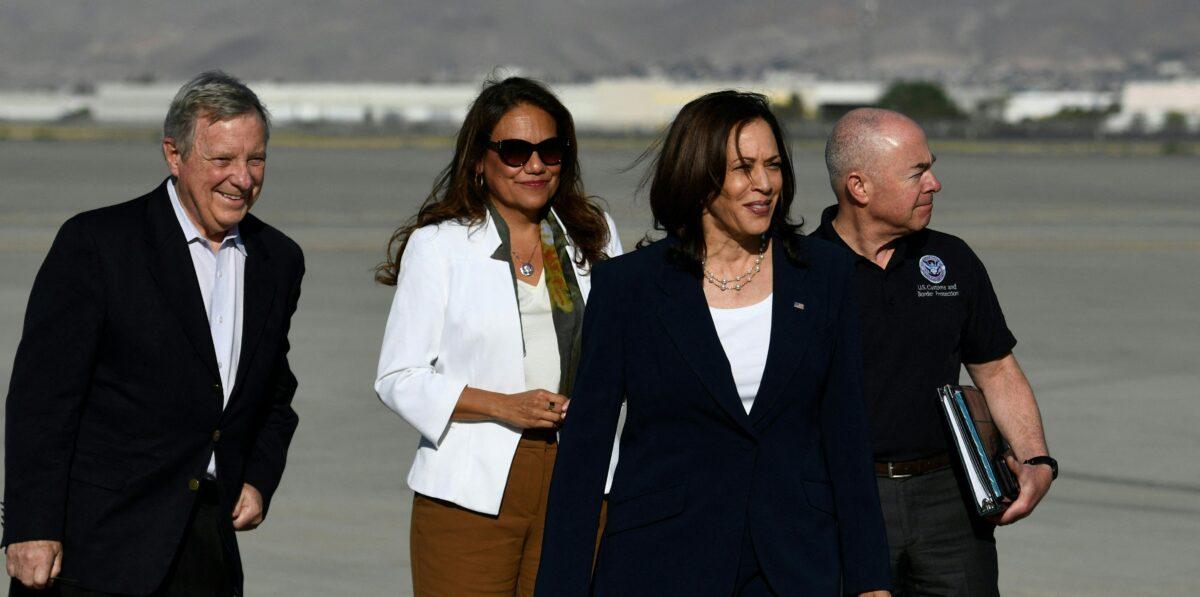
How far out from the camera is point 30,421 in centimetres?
379

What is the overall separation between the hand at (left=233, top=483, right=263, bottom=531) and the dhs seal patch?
6.17ft

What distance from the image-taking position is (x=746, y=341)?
363 cm

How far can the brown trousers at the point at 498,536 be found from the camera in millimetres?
4336

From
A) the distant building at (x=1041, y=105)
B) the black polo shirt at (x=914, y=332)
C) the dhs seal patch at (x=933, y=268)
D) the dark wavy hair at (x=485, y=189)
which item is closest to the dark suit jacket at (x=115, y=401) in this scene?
the dark wavy hair at (x=485, y=189)

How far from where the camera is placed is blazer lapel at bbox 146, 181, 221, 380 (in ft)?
12.8

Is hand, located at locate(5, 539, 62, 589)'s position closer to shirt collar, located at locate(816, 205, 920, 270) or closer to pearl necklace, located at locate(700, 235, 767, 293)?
pearl necklace, located at locate(700, 235, 767, 293)

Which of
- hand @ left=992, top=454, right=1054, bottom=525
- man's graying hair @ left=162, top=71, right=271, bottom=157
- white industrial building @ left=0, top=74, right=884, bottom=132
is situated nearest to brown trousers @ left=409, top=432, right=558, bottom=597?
man's graying hair @ left=162, top=71, right=271, bottom=157

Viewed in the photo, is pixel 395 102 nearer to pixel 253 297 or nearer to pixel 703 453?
pixel 253 297

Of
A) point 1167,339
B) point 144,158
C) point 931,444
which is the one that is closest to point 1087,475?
point 931,444

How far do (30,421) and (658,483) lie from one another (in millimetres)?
1437

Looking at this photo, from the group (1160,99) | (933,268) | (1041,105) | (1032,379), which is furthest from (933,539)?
(1160,99)

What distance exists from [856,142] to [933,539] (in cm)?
110

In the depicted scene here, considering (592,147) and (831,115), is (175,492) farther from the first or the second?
(831,115)

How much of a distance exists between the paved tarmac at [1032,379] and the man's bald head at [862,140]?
1.93 ft
